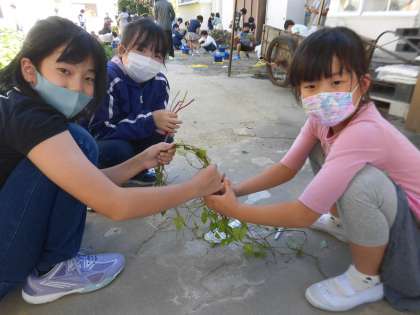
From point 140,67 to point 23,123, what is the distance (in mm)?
1062

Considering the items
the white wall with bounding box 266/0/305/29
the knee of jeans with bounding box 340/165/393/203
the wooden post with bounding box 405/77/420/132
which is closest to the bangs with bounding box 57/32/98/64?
the knee of jeans with bounding box 340/165/393/203

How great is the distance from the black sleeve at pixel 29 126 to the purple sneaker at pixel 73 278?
57cm

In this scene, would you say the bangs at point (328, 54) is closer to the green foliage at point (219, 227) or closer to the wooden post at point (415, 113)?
the green foliage at point (219, 227)

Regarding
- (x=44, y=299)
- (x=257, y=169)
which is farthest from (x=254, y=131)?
(x=44, y=299)

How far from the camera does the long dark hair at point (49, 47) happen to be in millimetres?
1146

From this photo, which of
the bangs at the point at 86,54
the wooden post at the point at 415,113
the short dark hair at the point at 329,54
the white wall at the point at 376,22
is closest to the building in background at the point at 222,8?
the white wall at the point at 376,22

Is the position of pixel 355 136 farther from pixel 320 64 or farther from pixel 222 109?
pixel 222 109

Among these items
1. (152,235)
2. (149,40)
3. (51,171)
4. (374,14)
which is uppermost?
(374,14)

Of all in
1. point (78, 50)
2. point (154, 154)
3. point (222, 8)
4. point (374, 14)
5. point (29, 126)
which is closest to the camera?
point (29, 126)

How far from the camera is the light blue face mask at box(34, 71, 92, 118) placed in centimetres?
118

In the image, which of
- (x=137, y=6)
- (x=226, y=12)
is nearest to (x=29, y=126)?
(x=226, y=12)

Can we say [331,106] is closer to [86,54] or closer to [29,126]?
[86,54]

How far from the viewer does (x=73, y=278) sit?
1.41m

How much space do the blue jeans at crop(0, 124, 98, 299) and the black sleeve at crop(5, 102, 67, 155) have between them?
0.41ft
